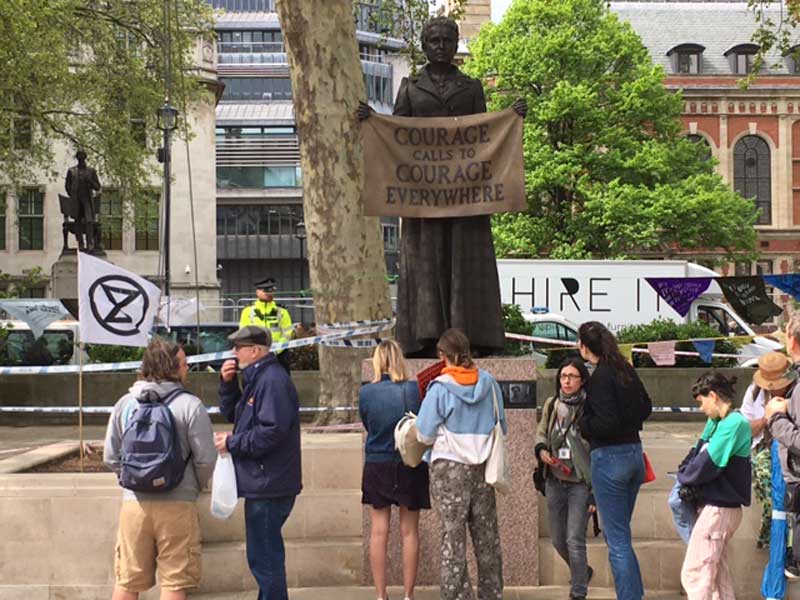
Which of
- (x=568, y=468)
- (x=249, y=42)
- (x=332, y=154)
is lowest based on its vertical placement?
→ (x=568, y=468)

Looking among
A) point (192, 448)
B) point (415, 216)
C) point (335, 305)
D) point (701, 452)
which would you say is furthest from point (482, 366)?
point (335, 305)

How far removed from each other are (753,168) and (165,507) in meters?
60.2

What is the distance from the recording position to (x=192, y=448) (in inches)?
241

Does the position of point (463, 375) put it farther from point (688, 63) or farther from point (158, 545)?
point (688, 63)

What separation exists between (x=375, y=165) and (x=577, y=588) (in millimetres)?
3451

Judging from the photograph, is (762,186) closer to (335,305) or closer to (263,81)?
(263,81)

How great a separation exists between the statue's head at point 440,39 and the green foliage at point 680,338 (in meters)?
13.7

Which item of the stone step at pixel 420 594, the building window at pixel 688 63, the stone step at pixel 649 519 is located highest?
the building window at pixel 688 63

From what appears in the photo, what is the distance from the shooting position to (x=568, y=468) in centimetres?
739

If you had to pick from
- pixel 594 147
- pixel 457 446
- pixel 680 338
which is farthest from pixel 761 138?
pixel 457 446

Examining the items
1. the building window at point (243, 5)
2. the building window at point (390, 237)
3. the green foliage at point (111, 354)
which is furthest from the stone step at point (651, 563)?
the building window at point (243, 5)

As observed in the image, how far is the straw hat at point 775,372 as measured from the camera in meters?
7.21

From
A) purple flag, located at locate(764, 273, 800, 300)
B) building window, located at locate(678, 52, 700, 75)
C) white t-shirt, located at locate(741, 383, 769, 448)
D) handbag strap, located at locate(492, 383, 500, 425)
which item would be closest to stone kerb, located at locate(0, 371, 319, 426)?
purple flag, located at locate(764, 273, 800, 300)

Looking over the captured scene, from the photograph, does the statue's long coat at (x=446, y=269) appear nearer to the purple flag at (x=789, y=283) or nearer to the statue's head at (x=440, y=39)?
the statue's head at (x=440, y=39)
